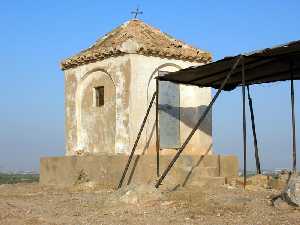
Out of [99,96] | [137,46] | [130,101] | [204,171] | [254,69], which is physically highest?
[137,46]

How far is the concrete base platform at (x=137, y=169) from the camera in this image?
471 inches

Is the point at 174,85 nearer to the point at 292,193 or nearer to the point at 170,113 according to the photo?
the point at 170,113

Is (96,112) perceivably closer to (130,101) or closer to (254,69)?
(130,101)

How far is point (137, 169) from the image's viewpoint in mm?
11969

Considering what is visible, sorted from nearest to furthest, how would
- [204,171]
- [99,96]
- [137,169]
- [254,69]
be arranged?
1. [254,69]
2. [137,169]
3. [204,171]
4. [99,96]

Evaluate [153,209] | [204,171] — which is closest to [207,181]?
[204,171]

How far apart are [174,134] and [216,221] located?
5998 millimetres

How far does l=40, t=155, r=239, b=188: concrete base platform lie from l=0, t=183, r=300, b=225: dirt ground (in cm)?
108

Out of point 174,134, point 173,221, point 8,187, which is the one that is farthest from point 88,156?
point 173,221

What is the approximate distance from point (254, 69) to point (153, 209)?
4.74 meters

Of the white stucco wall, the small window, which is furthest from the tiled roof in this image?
the small window

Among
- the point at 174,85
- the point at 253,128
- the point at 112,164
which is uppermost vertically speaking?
the point at 174,85

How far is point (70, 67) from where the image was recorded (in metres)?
14.5

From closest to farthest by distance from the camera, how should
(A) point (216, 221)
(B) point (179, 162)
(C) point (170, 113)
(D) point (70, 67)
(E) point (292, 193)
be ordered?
(A) point (216, 221)
(E) point (292, 193)
(B) point (179, 162)
(C) point (170, 113)
(D) point (70, 67)
